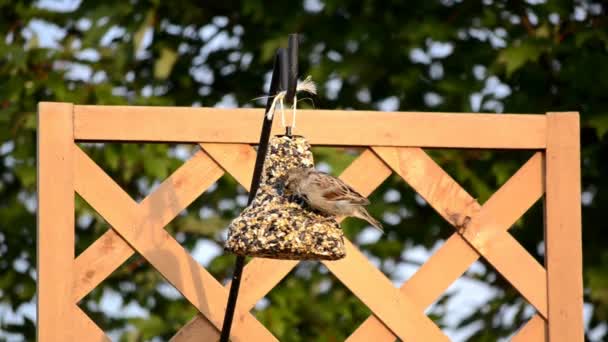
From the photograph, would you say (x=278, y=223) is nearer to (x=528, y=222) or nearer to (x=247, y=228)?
(x=247, y=228)

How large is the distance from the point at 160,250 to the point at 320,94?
202 centimetres

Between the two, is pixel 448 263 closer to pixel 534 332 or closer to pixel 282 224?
pixel 534 332

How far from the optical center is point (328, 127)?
2.41m

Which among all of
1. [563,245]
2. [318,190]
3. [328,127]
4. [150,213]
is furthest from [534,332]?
[150,213]

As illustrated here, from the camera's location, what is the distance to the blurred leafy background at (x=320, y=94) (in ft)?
12.5

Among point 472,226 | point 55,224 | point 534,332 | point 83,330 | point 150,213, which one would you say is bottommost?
point 83,330

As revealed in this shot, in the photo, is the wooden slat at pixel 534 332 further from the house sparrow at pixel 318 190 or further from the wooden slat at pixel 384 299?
the house sparrow at pixel 318 190

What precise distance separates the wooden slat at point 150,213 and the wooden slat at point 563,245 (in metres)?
0.80

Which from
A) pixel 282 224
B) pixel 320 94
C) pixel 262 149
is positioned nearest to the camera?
pixel 282 224

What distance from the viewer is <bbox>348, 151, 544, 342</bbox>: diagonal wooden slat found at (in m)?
2.39

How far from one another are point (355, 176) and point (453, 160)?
151cm

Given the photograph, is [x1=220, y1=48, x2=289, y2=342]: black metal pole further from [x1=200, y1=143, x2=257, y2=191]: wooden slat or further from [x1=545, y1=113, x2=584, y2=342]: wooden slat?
[x1=545, y1=113, x2=584, y2=342]: wooden slat

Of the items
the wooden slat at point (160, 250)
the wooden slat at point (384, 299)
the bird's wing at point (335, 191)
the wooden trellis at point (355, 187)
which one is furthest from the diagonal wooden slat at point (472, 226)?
the wooden slat at point (160, 250)

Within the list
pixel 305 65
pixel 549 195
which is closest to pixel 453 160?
pixel 305 65
